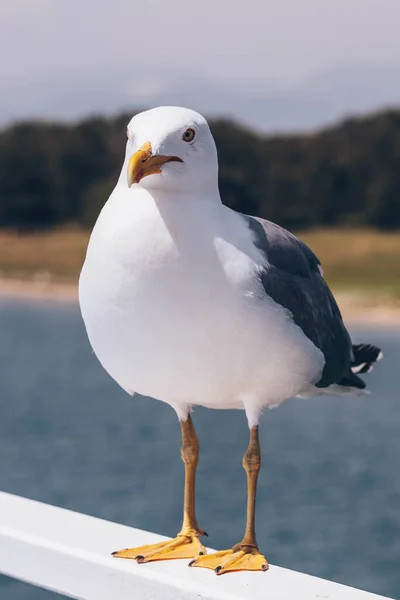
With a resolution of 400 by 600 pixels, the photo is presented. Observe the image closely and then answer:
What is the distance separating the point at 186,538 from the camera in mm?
1981

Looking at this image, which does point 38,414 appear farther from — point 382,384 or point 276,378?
point 276,378

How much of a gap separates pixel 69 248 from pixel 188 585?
76.5 feet

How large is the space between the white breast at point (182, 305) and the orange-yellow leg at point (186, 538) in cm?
27

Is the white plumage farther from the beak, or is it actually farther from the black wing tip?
the black wing tip

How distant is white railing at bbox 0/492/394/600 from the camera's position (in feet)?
5.55

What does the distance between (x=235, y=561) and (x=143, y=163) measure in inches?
28.1

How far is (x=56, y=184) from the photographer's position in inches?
1020

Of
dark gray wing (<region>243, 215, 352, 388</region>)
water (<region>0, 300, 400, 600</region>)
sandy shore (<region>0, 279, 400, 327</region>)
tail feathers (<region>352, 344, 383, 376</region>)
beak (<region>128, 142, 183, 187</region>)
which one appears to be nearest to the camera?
beak (<region>128, 142, 183, 187</region>)

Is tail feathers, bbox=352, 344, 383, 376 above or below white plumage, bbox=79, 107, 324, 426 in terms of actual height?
below

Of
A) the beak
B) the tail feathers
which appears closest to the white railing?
the tail feathers

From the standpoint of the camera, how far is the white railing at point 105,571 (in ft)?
5.55

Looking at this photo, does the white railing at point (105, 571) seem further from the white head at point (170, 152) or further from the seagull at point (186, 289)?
the white head at point (170, 152)

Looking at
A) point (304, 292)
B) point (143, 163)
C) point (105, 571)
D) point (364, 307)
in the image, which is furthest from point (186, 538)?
point (364, 307)

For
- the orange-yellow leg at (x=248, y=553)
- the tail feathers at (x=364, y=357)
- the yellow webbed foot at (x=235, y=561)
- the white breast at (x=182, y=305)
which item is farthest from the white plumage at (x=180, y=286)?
the tail feathers at (x=364, y=357)
